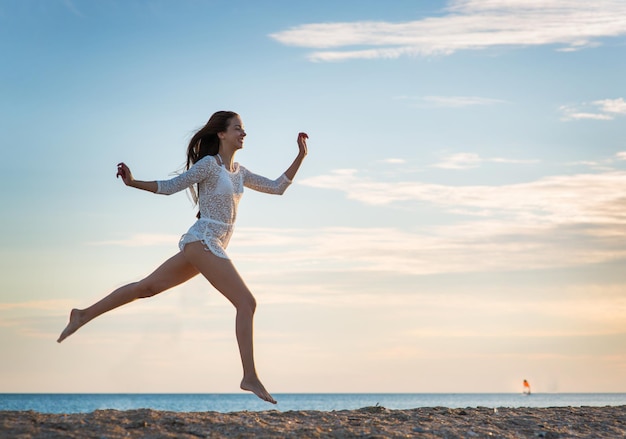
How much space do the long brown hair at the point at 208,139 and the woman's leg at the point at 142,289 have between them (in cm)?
71

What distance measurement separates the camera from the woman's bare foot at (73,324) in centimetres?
881

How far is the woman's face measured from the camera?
8.87 meters

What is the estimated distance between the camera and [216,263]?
27.6 feet

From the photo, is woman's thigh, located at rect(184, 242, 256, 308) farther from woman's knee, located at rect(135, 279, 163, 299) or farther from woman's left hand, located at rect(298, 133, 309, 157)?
woman's left hand, located at rect(298, 133, 309, 157)

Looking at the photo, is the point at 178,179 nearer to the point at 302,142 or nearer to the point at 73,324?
the point at 302,142

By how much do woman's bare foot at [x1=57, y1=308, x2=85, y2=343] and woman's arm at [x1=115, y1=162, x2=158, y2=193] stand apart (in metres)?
1.58

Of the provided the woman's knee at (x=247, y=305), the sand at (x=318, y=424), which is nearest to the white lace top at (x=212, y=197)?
the woman's knee at (x=247, y=305)

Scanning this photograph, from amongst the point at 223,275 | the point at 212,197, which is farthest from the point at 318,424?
the point at 212,197

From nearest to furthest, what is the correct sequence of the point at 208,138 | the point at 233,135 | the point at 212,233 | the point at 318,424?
the point at 318,424, the point at 212,233, the point at 233,135, the point at 208,138

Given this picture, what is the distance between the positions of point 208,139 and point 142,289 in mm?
1653

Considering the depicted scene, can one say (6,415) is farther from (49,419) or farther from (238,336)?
(238,336)

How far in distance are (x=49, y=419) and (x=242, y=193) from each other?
299cm

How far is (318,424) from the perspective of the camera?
779cm

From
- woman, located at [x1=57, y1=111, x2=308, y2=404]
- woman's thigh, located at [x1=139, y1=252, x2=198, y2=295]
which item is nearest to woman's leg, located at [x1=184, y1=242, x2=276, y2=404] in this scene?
woman, located at [x1=57, y1=111, x2=308, y2=404]
